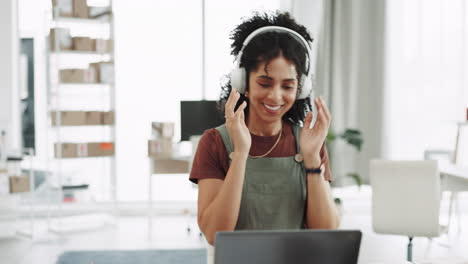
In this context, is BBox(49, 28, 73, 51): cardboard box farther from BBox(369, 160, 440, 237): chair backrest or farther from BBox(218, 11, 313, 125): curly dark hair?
BBox(218, 11, 313, 125): curly dark hair

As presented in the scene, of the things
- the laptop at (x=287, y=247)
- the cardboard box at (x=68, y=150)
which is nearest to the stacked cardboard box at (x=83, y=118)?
the cardboard box at (x=68, y=150)

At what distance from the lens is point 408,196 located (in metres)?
3.12

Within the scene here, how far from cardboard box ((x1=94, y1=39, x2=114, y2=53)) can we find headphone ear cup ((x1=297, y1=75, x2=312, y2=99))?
12.6ft

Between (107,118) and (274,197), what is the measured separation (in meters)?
3.81

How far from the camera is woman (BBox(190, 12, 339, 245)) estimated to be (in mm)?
1443

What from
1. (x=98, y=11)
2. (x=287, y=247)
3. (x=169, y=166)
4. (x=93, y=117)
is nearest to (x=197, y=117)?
(x=169, y=166)

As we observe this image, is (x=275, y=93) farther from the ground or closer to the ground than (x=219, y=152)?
farther from the ground

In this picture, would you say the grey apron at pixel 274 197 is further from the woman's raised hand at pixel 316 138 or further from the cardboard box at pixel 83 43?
the cardboard box at pixel 83 43

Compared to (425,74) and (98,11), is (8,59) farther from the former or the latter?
(425,74)

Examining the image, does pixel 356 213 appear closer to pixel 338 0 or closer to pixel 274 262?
pixel 338 0

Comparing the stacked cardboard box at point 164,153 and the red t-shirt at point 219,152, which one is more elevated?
the red t-shirt at point 219,152

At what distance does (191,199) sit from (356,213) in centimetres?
172

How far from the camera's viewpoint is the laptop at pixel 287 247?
1.03 m

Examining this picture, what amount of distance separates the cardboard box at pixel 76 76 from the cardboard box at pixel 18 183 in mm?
918
